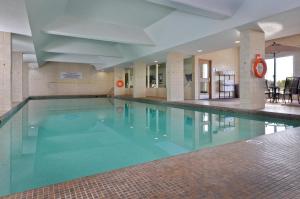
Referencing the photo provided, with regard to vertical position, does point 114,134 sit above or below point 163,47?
below

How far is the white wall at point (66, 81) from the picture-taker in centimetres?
1769

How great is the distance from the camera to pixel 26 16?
208 inches

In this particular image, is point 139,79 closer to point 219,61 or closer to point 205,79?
point 205,79

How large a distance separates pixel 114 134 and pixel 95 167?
191cm

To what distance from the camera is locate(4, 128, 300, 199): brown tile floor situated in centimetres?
155

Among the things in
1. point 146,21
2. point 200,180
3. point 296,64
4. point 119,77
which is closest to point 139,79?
point 119,77

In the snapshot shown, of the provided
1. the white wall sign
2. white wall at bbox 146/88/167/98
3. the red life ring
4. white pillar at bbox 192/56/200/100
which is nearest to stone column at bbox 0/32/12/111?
white pillar at bbox 192/56/200/100

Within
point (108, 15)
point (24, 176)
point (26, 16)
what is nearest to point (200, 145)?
point (24, 176)

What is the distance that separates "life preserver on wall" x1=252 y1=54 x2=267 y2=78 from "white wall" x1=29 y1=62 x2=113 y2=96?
636 inches

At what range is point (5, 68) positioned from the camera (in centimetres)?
686

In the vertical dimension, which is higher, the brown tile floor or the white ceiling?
the white ceiling

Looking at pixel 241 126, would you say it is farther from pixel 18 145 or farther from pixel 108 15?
pixel 108 15

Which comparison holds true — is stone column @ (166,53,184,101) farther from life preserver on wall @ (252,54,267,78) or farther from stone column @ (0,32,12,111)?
stone column @ (0,32,12,111)

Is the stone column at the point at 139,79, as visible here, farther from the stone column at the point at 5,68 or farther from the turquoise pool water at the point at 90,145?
the turquoise pool water at the point at 90,145
